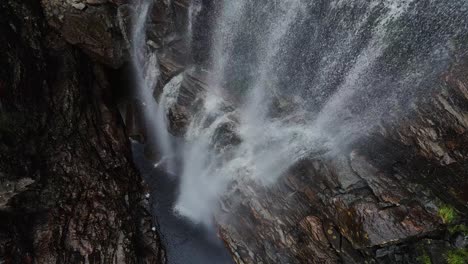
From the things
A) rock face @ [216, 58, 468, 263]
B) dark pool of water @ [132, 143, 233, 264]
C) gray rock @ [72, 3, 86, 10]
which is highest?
gray rock @ [72, 3, 86, 10]

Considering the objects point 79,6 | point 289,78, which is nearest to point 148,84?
point 79,6

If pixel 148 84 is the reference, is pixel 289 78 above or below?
below

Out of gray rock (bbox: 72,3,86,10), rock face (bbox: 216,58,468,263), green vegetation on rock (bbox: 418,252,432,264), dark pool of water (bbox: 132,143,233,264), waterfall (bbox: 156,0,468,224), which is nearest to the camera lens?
rock face (bbox: 216,58,468,263)

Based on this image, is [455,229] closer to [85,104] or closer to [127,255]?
[127,255]

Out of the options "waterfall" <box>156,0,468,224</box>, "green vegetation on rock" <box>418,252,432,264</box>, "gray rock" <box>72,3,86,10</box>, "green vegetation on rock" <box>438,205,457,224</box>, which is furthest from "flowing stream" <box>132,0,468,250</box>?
"green vegetation on rock" <box>418,252,432,264</box>

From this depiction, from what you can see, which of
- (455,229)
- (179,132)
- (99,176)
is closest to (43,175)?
(99,176)

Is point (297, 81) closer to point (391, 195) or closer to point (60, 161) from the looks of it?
point (391, 195)

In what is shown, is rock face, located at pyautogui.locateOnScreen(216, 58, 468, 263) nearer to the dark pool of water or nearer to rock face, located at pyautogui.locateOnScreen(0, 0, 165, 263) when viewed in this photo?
the dark pool of water
